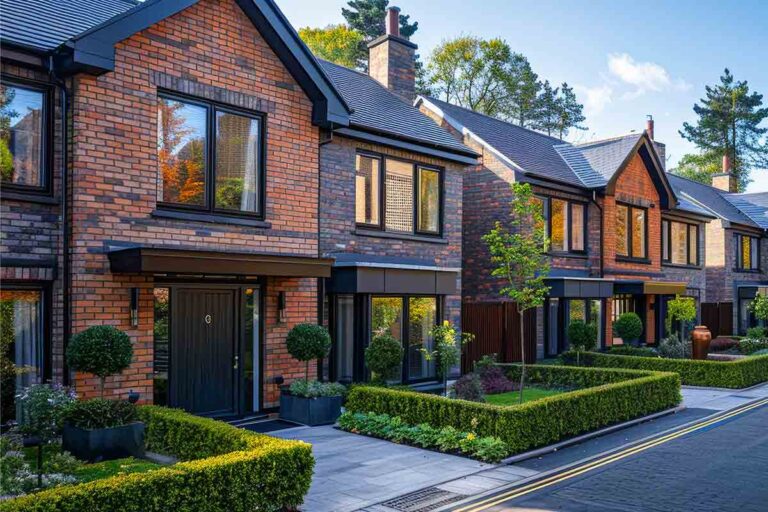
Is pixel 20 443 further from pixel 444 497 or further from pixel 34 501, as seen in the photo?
pixel 444 497

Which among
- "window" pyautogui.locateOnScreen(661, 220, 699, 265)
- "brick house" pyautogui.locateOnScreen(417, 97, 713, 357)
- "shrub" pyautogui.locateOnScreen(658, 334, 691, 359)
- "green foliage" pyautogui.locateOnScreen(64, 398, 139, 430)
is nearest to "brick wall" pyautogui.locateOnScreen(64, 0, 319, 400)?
"green foliage" pyautogui.locateOnScreen(64, 398, 139, 430)

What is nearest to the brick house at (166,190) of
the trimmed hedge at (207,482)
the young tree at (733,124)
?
the trimmed hedge at (207,482)

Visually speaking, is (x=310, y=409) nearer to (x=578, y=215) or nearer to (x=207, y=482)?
(x=207, y=482)

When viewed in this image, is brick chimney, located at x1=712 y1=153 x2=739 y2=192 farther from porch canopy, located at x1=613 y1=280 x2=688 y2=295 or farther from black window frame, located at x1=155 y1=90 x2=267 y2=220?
black window frame, located at x1=155 y1=90 x2=267 y2=220

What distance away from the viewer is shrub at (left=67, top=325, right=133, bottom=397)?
9438 millimetres

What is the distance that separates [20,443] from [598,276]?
18857 millimetres

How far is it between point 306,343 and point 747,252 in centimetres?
3235

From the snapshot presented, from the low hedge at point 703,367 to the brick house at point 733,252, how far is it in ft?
45.3

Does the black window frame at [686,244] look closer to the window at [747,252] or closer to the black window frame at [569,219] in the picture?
the window at [747,252]

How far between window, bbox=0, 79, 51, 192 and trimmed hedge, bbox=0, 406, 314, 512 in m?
4.29

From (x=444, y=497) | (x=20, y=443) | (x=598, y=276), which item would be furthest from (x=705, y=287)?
(x=20, y=443)

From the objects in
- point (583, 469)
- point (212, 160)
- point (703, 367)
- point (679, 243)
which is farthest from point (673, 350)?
point (212, 160)

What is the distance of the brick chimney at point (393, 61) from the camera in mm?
20984

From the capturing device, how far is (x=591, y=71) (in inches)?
1009
